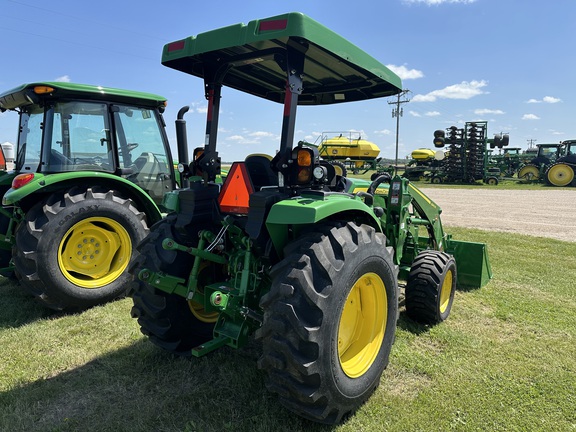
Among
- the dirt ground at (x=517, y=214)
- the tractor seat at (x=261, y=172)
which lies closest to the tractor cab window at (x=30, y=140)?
the tractor seat at (x=261, y=172)

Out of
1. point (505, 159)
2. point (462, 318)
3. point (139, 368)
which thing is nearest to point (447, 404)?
point (462, 318)

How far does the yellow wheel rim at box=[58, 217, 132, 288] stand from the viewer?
4418 mm

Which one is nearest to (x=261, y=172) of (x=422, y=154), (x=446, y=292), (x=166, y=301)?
(x=166, y=301)

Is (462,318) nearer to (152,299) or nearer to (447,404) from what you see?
(447,404)

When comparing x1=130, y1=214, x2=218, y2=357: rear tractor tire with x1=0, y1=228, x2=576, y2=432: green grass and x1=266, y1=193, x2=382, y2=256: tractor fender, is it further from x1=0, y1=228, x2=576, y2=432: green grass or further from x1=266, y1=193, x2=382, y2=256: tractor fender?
x1=266, y1=193, x2=382, y2=256: tractor fender

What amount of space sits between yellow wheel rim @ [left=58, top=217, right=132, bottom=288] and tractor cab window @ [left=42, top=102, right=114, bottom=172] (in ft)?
2.50

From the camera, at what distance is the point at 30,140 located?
5.13 metres

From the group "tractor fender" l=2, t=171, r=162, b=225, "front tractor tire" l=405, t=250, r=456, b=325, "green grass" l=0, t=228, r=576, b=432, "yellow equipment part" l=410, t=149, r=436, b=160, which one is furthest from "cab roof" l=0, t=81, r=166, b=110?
"yellow equipment part" l=410, t=149, r=436, b=160

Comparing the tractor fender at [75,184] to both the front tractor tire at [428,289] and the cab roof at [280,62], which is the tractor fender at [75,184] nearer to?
the cab roof at [280,62]

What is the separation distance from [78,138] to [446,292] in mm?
4627

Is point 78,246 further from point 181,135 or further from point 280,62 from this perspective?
point 280,62

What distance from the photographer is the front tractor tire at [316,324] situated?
2104mm

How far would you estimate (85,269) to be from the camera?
456 centimetres

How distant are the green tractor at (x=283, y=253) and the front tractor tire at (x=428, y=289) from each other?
0.03m
